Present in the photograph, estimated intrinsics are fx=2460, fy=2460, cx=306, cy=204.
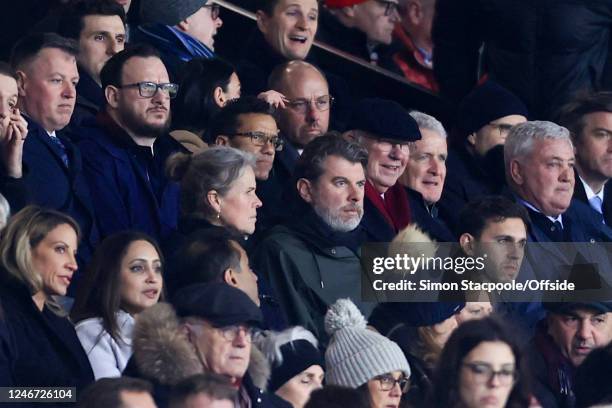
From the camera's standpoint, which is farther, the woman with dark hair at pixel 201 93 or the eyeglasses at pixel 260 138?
the woman with dark hair at pixel 201 93

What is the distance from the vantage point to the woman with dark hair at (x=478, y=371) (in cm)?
973

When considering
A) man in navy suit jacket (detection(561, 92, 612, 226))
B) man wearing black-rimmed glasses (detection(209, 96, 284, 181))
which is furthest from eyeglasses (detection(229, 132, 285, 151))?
man in navy suit jacket (detection(561, 92, 612, 226))

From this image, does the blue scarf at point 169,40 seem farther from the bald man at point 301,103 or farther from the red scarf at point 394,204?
the red scarf at point 394,204

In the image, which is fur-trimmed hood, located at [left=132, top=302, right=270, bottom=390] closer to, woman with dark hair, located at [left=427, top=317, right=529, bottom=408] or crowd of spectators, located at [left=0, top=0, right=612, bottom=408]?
crowd of spectators, located at [left=0, top=0, right=612, bottom=408]

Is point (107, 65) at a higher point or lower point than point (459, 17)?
lower

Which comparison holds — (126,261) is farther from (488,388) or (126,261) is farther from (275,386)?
(488,388)

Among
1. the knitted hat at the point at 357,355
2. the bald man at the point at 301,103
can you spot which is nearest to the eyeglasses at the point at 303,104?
the bald man at the point at 301,103

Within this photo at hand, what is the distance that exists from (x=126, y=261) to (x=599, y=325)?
2585 millimetres

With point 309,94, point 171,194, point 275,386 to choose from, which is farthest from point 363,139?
point 275,386

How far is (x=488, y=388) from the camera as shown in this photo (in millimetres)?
9734

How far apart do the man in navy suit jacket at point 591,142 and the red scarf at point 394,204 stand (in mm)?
1344

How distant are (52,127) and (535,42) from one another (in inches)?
131

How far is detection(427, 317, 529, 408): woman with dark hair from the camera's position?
9.73 meters

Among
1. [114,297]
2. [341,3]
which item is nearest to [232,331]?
[114,297]
